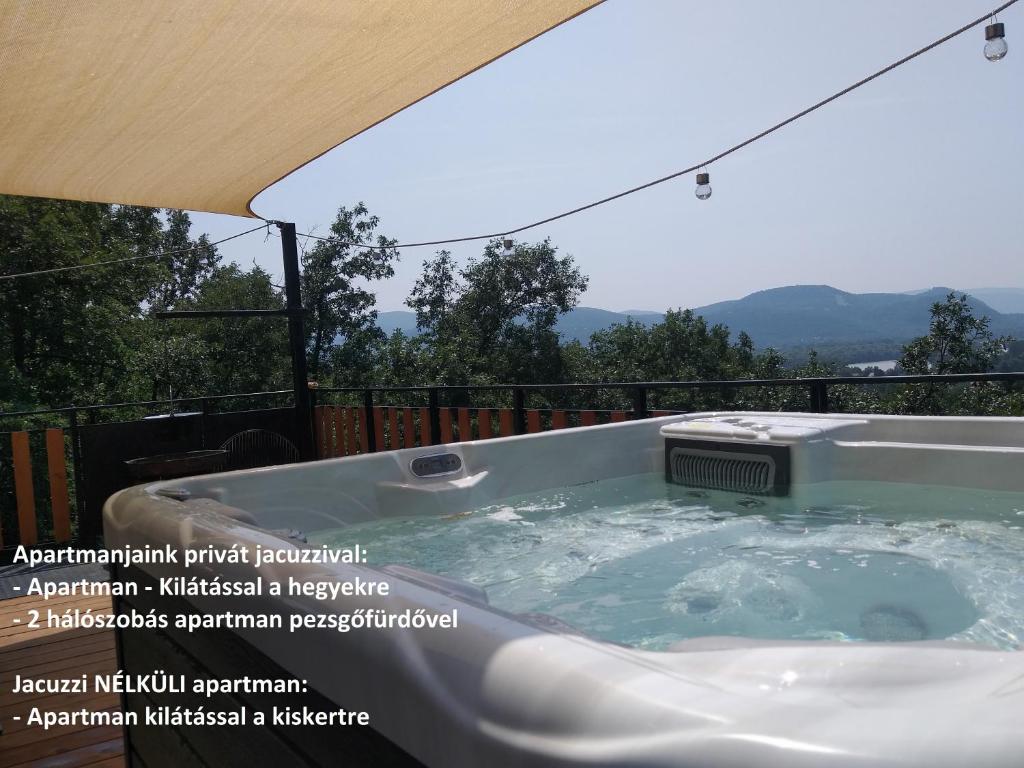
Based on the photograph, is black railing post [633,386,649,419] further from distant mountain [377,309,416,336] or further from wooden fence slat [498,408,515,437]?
distant mountain [377,309,416,336]

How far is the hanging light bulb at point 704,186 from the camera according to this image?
4.12m

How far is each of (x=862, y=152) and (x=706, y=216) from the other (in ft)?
17.4

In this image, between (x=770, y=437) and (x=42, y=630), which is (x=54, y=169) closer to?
(x=42, y=630)

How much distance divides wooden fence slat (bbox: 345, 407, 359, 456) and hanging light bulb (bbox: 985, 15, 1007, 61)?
398cm

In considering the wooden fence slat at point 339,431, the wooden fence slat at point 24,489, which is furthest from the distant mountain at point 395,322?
the wooden fence slat at point 24,489

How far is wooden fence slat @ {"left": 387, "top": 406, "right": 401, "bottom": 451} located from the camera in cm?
476

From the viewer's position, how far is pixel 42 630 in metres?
2.42

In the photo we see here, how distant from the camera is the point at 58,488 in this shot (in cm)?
362

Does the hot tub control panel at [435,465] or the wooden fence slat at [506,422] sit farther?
the wooden fence slat at [506,422]

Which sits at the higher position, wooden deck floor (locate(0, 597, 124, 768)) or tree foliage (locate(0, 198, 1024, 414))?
tree foliage (locate(0, 198, 1024, 414))

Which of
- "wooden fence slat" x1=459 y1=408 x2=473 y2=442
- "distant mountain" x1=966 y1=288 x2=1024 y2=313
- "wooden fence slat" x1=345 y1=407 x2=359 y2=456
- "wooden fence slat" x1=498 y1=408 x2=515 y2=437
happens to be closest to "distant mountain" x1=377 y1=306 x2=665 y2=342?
"wooden fence slat" x1=345 y1=407 x2=359 y2=456

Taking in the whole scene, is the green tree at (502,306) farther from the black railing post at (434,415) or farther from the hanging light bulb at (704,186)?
the hanging light bulb at (704,186)

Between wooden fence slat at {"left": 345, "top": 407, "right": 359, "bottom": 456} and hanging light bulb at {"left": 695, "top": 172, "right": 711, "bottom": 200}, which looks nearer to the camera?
hanging light bulb at {"left": 695, "top": 172, "right": 711, "bottom": 200}

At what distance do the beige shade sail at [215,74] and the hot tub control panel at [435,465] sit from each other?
123 centimetres
